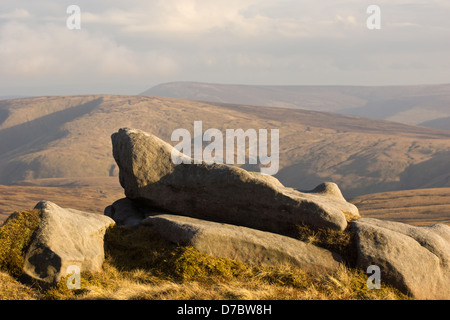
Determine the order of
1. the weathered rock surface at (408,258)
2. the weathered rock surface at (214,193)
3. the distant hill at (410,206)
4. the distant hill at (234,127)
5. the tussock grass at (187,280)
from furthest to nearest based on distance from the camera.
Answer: the distant hill at (234,127) → the distant hill at (410,206) → the weathered rock surface at (214,193) → the weathered rock surface at (408,258) → the tussock grass at (187,280)

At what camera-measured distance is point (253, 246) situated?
12070 mm

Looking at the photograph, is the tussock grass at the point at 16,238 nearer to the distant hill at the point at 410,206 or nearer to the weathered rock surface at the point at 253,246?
the weathered rock surface at the point at 253,246

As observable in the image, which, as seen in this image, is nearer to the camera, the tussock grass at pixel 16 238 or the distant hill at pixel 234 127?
the tussock grass at pixel 16 238

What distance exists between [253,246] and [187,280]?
2.15m

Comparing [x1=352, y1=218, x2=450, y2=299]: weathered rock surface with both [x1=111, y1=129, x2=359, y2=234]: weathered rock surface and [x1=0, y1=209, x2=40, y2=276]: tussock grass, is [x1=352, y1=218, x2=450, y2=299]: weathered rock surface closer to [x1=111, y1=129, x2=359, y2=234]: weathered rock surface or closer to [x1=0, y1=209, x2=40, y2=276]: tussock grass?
[x1=111, y1=129, x2=359, y2=234]: weathered rock surface

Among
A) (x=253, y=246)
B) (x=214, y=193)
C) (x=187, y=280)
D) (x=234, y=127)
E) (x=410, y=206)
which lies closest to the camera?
(x=187, y=280)

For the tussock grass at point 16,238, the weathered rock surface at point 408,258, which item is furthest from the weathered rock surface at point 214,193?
the tussock grass at point 16,238

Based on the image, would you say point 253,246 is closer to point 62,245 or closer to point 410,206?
point 62,245

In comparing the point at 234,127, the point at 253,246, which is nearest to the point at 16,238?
the point at 253,246

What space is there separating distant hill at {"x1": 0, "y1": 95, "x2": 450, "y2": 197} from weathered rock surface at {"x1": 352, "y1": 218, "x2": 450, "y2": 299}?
79.5 metres

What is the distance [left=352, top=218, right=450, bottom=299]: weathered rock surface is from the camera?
11727 millimetres

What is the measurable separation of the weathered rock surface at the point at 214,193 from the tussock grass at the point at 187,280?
0.99m

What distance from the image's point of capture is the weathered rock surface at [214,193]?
13.2 m
